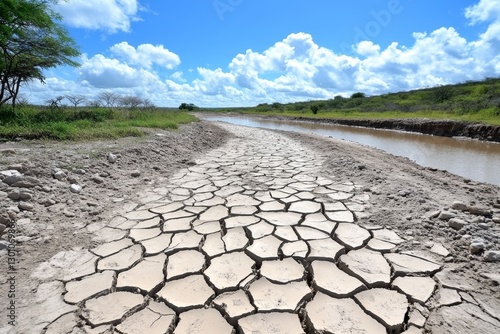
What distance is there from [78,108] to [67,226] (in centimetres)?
1295

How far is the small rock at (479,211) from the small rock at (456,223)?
0.42 metres

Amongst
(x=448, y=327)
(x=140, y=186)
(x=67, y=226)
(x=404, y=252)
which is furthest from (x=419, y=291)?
(x=140, y=186)

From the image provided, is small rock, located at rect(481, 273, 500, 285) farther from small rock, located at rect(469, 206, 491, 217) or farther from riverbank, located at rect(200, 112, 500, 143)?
riverbank, located at rect(200, 112, 500, 143)

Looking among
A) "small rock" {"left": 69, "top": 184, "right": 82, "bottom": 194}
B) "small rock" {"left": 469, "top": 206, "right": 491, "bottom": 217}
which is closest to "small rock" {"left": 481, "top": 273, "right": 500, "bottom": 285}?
"small rock" {"left": 469, "top": 206, "right": 491, "bottom": 217}

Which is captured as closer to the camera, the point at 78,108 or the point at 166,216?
the point at 166,216

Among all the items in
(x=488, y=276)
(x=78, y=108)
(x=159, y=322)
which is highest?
(x=78, y=108)

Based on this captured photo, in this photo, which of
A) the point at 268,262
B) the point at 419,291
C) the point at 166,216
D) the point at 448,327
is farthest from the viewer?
the point at 166,216

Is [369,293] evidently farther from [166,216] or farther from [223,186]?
[223,186]

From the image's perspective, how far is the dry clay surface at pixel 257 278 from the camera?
1621 millimetres

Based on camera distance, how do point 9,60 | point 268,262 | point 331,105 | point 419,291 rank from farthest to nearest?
point 331,105 < point 9,60 < point 268,262 < point 419,291

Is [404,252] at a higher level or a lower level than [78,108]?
lower

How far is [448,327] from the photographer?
1.56 metres

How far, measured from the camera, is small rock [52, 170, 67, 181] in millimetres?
3672

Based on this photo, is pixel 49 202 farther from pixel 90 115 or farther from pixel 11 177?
pixel 90 115
